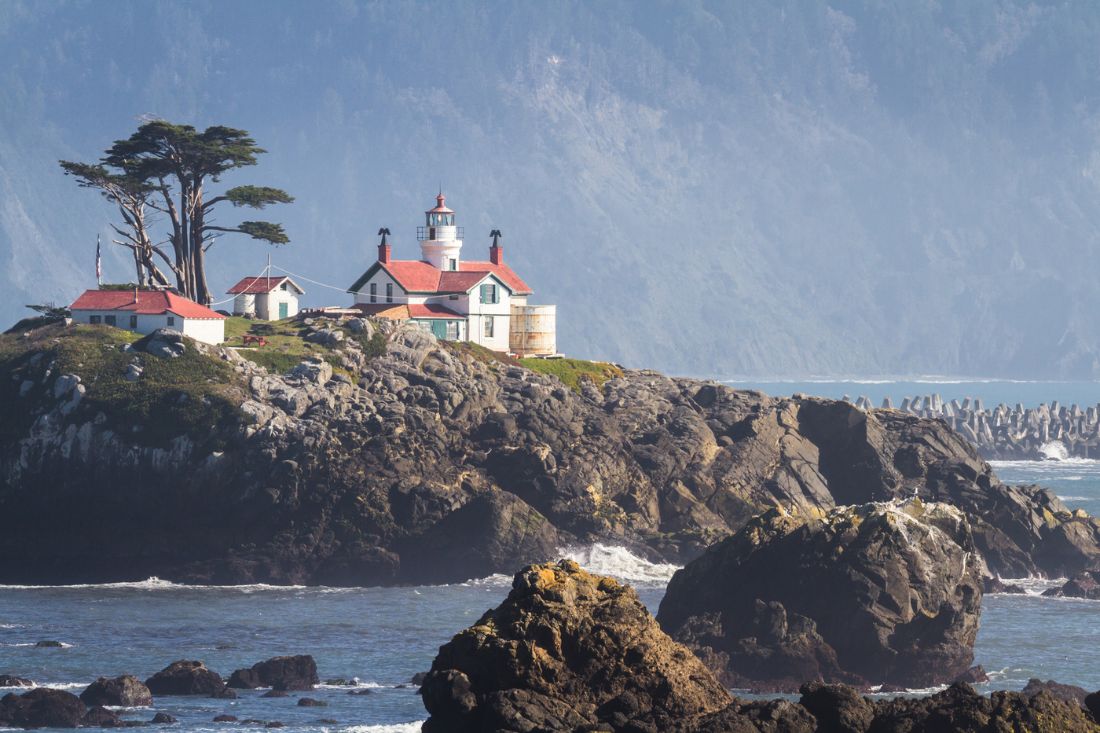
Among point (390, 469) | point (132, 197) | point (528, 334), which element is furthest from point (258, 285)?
point (390, 469)

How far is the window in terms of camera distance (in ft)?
370

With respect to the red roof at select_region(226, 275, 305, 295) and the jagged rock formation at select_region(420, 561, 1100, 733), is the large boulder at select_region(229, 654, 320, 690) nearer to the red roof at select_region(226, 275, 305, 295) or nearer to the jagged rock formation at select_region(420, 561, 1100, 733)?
the jagged rock formation at select_region(420, 561, 1100, 733)

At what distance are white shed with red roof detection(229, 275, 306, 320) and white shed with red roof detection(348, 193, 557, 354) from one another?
12.9 ft

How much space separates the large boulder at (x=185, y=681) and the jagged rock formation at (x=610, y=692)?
56.0 ft

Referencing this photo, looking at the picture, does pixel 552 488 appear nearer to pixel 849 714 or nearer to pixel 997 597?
pixel 997 597

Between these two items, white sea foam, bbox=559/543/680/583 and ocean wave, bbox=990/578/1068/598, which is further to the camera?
white sea foam, bbox=559/543/680/583

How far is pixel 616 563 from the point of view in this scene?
90.2 metres

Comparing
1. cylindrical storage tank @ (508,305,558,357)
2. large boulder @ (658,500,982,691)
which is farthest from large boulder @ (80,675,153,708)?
cylindrical storage tank @ (508,305,558,357)

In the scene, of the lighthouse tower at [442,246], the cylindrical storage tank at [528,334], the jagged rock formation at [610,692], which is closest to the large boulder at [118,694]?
the jagged rock formation at [610,692]

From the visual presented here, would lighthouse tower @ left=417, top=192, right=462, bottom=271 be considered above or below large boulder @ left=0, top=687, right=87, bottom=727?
above

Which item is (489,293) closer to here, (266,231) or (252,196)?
(266,231)

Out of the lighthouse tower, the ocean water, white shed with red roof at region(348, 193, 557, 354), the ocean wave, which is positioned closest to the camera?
the ocean water

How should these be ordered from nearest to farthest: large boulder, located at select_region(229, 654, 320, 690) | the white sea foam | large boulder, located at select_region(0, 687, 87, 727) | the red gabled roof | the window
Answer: large boulder, located at select_region(0, 687, 87, 727)
large boulder, located at select_region(229, 654, 320, 690)
the white sea foam
the red gabled roof
the window

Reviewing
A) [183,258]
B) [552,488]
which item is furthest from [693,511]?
[183,258]
